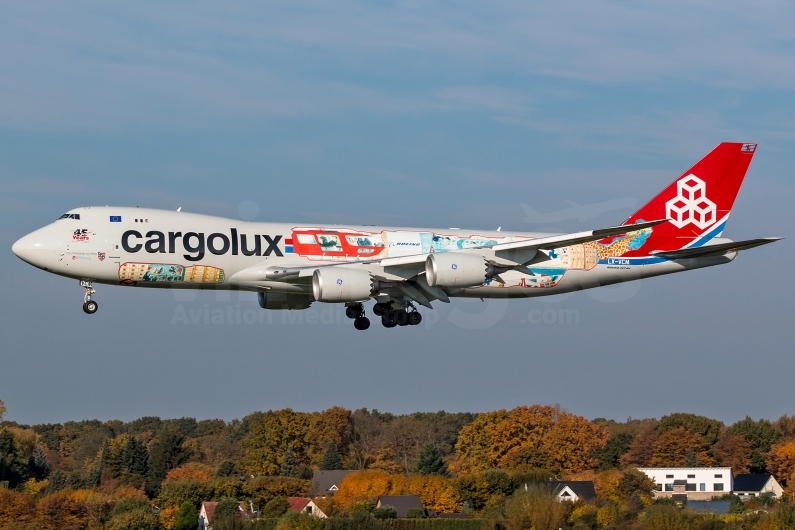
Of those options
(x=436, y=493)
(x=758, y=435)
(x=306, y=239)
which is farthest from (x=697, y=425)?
(x=306, y=239)

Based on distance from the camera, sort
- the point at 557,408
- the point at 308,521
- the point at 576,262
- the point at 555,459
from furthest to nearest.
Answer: the point at 557,408 < the point at 555,459 < the point at 308,521 < the point at 576,262

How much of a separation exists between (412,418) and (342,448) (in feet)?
161

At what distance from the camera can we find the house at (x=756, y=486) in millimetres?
116312

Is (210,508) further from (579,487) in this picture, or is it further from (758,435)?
(758,435)

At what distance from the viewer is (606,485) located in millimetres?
103438

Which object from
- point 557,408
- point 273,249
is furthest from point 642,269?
point 557,408

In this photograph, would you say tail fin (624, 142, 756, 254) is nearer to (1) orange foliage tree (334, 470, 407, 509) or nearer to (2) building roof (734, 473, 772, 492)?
(1) orange foliage tree (334, 470, 407, 509)

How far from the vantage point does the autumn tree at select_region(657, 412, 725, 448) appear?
140125 millimetres

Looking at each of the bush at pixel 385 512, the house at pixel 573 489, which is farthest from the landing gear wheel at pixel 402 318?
the house at pixel 573 489

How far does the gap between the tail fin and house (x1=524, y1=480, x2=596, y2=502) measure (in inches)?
1409

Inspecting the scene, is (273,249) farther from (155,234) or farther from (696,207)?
(696,207)

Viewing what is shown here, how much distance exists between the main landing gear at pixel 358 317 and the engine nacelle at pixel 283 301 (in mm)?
2148

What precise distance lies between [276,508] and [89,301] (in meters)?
42.1

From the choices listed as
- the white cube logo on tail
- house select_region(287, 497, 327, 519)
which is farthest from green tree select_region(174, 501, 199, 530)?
the white cube logo on tail
